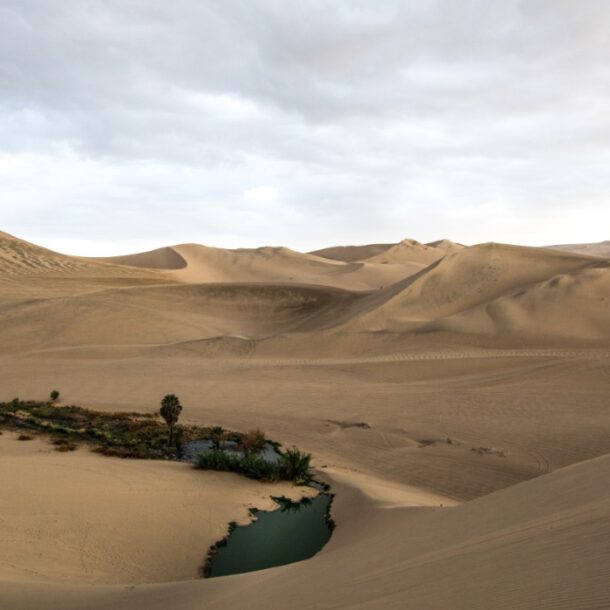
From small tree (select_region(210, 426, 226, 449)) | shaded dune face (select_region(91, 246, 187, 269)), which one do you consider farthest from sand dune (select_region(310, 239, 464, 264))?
small tree (select_region(210, 426, 226, 449))

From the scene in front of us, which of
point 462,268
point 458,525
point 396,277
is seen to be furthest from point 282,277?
point 458,525

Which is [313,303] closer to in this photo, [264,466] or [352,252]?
[264,466]

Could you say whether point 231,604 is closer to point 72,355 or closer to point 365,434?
point 365,434

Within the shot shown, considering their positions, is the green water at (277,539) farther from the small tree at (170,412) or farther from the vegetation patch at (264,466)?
the small tree at (170,412)

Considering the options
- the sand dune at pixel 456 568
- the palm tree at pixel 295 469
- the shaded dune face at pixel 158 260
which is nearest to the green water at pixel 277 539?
the sand dune at pixel 456 568

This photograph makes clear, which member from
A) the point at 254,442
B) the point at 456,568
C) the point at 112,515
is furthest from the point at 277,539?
the point at 254,442

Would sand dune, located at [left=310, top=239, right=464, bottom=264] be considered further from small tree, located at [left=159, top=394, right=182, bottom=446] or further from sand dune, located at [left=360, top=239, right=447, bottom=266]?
small tree, located at [left=159, top=394, right=182, bottom=446]
